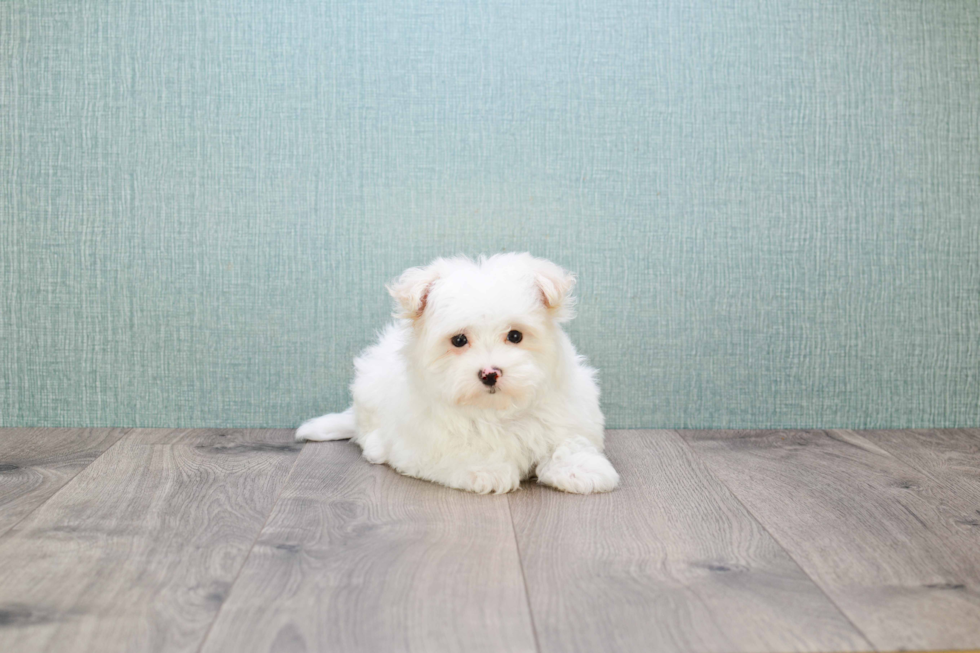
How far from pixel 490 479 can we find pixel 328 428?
676 millimetres

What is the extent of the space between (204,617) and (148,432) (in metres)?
1.33

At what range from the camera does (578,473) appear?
72.7 inches

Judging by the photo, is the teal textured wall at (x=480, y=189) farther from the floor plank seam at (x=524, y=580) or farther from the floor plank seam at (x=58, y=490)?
the floor plank seam at (x=524, y=580)

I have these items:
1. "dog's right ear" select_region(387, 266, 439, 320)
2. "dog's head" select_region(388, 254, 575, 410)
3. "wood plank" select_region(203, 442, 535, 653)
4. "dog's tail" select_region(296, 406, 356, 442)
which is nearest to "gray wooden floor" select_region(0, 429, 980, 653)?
"wood plank" select_region(203, 442, 535, 653)

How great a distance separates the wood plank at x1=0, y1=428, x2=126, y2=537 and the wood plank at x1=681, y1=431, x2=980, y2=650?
5.07 feet

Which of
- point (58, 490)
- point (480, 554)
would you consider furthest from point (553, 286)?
point (58, 490)

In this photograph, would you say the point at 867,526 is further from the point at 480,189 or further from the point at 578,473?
the point at 480,189

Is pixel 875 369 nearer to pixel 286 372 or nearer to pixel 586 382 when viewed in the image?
pixel 586 382

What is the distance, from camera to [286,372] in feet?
8.08

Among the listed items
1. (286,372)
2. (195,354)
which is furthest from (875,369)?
(195,354)

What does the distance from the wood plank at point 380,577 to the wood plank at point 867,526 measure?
546 millimetres

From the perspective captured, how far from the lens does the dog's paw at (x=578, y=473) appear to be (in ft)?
6.03

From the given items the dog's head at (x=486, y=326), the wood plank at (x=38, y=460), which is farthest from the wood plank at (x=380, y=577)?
the wood plank at (x=38, y=460)

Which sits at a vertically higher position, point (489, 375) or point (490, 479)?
point (489, 375)
